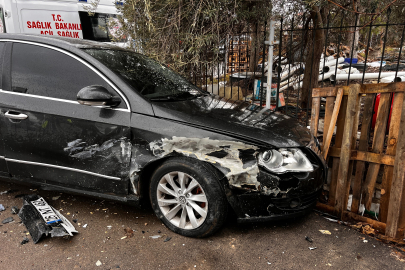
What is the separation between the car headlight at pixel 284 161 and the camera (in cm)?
250

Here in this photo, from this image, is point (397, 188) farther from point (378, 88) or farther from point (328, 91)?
point (328, 91)

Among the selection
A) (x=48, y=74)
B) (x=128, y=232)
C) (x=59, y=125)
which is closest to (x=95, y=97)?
(x=59, y=125)

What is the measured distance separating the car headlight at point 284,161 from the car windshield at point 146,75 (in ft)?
3.56

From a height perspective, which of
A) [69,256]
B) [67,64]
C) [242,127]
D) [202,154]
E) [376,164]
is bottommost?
[69,256]

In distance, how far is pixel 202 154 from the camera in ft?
8.33

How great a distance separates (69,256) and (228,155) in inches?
59.0

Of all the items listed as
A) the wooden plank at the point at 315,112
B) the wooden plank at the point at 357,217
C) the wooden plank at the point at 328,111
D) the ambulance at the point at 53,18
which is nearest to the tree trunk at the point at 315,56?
the wooden plank at the point at 315,112

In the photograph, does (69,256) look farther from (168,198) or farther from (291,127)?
(291,127)

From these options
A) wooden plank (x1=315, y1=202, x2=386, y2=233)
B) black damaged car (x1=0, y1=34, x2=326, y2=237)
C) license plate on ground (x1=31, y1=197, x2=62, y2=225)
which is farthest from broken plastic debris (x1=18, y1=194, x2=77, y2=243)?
wooden plank (x1=315, y1=202, x2=386, y2=233)

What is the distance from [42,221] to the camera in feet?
9.23

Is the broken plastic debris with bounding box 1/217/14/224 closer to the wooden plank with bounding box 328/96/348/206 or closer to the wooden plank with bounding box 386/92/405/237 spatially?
the wooden plank with bounding box 328/96/348/206

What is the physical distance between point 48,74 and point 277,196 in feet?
7.69

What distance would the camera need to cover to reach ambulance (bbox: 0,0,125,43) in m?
7.24

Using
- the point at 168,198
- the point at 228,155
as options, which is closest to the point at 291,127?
the point at 228,155
